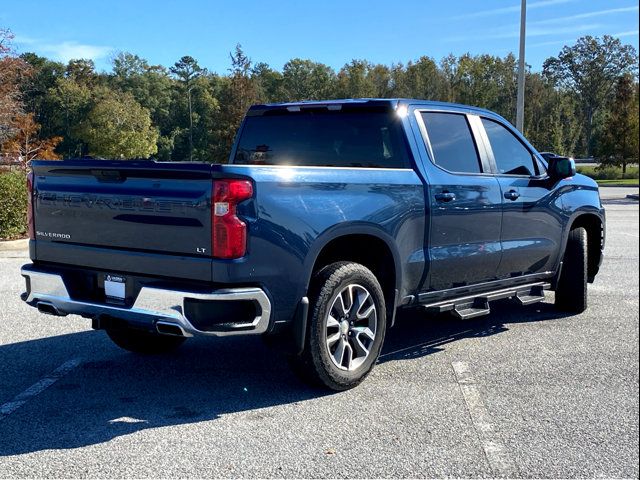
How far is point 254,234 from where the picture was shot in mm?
4016

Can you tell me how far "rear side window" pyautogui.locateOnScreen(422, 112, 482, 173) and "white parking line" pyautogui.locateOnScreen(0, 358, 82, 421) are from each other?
3.23 meters

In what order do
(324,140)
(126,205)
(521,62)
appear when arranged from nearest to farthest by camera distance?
(126,205)
(324,140)
(521,62)

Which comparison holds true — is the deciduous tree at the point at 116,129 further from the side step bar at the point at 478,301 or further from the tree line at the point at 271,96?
the side step bar at the point at 478,301

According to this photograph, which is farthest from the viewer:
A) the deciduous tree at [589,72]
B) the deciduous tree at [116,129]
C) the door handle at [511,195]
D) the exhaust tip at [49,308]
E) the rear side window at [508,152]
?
the deciduous tree at [116,129]

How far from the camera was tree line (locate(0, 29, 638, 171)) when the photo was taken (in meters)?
39.2

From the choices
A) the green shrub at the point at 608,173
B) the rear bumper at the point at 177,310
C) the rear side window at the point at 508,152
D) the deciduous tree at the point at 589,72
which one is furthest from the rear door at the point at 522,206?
the deciduous tree at the point at 589,72

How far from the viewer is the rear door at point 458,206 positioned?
5.21 meters

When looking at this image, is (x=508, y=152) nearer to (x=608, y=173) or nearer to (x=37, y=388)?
(x=37, y=388)

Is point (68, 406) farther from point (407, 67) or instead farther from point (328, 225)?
point (407, 67)

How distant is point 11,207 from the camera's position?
1249 cm

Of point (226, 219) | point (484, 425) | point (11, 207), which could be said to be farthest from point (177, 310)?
point (11, 207)

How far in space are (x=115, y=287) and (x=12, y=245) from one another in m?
8.83

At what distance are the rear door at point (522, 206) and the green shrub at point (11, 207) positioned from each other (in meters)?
9.59

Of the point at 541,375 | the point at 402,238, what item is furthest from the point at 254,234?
the point at 541,375
